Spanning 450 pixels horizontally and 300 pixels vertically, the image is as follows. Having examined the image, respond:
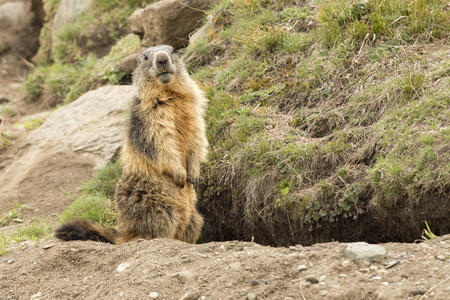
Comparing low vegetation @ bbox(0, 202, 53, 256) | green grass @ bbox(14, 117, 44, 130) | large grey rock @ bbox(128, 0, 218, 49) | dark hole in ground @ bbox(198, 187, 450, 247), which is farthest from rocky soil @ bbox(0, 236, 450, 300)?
green grass @ bbox(14, 117, 44, 130)

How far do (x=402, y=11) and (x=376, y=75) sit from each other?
101 cm

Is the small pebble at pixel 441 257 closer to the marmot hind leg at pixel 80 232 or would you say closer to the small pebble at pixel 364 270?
the small pebble at pixel 364 270

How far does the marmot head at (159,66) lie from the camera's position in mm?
5824

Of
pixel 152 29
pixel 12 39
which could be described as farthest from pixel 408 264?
pixel 12 39

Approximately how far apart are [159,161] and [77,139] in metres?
3.24

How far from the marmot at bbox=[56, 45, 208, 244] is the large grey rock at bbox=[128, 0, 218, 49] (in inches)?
124

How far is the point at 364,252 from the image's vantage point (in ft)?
11.9

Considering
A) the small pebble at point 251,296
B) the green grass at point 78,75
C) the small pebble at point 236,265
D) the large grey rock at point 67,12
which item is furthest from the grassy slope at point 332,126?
the large grey rock at point 67,12

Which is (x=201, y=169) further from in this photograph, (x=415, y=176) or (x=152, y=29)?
(x=152, y=29)

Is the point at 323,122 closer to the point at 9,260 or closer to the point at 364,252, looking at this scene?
the point at 364,252

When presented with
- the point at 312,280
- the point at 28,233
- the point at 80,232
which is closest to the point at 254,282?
the point at 312,280

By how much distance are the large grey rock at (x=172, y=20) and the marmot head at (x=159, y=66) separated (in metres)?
3.15

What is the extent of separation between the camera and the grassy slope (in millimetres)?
4848

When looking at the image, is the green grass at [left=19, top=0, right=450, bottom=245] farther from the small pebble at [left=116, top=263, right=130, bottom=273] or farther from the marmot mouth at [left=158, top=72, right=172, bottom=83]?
the small pebble at [left=116, top=263, right=130, bottom=273]
